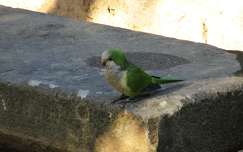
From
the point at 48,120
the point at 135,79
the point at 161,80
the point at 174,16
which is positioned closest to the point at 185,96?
the point at 161,80

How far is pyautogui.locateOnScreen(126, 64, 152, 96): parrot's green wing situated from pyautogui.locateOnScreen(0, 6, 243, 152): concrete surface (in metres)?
0.06

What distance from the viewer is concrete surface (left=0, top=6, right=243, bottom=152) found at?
248 cm

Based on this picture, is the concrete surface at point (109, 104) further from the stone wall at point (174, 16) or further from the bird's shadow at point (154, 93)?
the stone wall at point (174, 16)

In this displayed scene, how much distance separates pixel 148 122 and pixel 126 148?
147 millimetres

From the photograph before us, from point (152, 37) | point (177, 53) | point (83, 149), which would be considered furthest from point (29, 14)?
point (83, 149)

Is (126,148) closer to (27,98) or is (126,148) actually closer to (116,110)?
(116,110)

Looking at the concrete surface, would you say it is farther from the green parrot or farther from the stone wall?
the stone wall

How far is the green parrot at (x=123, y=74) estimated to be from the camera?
8.00ft

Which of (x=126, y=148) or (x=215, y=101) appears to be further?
(x=215, y=101)

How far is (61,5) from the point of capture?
509 centimetres

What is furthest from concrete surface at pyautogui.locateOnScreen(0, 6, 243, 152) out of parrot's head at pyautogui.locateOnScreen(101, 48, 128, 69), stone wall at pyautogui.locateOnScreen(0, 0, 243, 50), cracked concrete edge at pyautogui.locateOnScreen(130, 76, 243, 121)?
stone wall at pyautogui.locateOnScreen(0, 0, 243, 50)

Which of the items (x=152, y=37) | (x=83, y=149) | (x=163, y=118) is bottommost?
(x=83, y=149)

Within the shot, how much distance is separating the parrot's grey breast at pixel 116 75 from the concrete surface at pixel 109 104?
0.08 m

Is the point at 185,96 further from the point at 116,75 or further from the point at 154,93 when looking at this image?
the point at 116,75
